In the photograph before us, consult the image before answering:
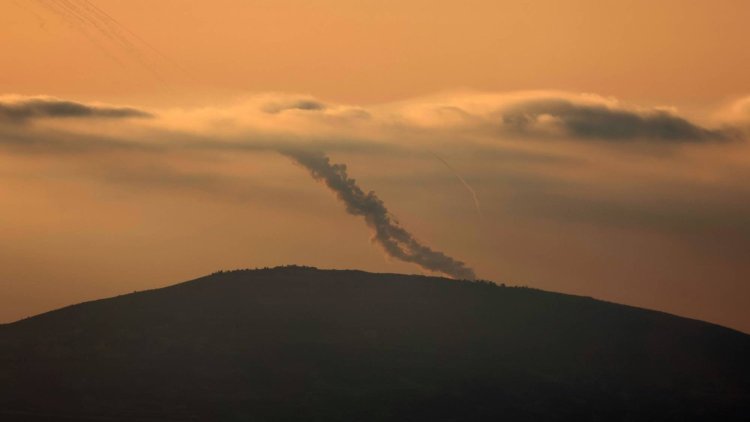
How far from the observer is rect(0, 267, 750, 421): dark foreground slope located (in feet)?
488

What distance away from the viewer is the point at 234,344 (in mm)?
165125

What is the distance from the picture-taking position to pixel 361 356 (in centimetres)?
16250

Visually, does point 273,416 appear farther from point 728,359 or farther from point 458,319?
point 728,359

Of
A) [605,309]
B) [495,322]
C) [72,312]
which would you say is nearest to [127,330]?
[72,312]

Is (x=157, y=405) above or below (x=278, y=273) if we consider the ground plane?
below

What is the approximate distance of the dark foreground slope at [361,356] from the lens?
14888 centimetres

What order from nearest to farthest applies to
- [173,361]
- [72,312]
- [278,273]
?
[173,361] → [72,312] → [278,273]

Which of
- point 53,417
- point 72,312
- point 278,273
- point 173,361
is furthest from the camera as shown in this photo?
point 278,273

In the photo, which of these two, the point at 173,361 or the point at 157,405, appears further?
the point at 173,361

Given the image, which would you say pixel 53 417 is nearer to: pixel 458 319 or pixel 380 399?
pixel 380 399

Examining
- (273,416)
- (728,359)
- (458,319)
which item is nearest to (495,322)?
(458,319)

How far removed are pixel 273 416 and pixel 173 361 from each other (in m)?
20.1

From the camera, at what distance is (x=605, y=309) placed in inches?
7156

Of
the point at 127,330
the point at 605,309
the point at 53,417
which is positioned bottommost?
the point at 53,417
